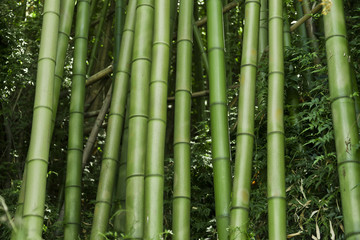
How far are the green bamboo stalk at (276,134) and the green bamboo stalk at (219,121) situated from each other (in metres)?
0.26

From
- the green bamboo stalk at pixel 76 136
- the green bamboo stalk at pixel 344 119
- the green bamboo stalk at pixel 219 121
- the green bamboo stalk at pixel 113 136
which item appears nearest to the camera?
the green bamboo stalk at pixel 344 119

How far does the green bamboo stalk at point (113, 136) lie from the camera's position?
3.00 meters

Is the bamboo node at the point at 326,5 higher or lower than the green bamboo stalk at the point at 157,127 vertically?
higher

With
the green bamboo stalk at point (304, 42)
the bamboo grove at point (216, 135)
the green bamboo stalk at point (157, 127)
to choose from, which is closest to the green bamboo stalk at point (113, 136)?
the bamboo grove at point (216, 135)

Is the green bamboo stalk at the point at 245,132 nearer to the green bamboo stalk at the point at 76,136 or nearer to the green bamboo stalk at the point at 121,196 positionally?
the green bamboo stalk at the point at 121,196

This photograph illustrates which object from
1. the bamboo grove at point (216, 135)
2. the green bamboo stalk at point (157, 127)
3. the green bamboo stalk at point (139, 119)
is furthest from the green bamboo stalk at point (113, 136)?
the green bamboo stalk at point (157, 127)

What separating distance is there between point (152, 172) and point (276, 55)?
0.81m

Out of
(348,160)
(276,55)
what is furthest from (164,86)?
(348,160)

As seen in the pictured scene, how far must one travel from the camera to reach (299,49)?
3.53m

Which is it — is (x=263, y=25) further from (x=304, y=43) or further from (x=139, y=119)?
(x=139, y=119)

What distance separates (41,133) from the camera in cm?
273

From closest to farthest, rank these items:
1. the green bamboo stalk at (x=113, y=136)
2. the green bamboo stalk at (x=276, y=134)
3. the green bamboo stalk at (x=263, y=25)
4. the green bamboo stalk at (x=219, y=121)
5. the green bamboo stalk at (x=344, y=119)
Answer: the green bamboo stalk at (x=344, y=119), the green bamboo stalk at (x=276, y=134), the green bamboo stalk at (x=219, y=121), the green bamboo stalk at (x=113, y=136), the green bamboo stalk at (x=263, y=25)

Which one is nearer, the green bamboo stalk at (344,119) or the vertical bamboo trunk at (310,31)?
the green bamboo stalk at (344,119)

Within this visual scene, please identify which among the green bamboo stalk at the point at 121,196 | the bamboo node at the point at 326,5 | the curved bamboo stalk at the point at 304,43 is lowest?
the green bamboo stalk at the point at 121,196
